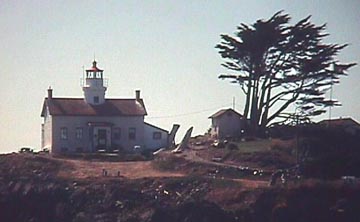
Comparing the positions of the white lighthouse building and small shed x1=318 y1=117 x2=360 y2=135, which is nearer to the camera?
small shed x1=318 y1=117 x2=360 y2=135

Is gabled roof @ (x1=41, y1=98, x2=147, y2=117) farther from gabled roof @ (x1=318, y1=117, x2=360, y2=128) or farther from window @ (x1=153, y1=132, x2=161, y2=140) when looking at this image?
gabled roof @ (x1=318, y1=117, x2=360, y2=128)

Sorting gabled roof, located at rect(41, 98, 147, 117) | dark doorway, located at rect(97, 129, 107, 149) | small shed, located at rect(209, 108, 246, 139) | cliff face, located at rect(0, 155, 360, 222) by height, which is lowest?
cliff face, located at rect(0, 155, 360, 222)

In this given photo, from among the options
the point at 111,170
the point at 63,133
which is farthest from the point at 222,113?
the point at 111,170

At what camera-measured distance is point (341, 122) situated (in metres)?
43.8

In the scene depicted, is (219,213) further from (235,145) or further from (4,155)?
(4,155)

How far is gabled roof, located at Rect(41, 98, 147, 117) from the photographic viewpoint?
44656 mm

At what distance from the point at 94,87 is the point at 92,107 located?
978 mm

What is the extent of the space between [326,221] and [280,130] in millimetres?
12274

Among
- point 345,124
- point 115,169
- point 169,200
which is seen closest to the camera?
point 169,200

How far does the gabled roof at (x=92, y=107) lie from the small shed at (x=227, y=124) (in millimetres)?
3506

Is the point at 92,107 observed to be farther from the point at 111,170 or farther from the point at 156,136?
the point at 111,170

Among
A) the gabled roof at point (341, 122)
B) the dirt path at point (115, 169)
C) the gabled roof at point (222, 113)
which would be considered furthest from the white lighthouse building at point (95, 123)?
the gabled roof at point (341, 122)

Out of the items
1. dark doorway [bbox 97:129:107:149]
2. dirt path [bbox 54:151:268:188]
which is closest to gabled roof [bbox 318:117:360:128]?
dirt path [bbox 54:151:268:188]

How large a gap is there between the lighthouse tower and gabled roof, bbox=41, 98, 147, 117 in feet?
0.93
